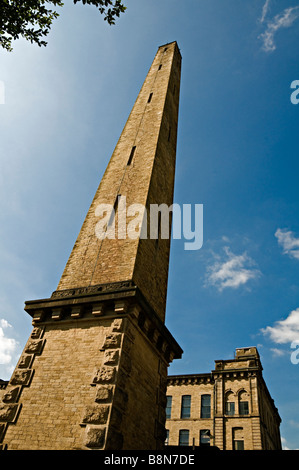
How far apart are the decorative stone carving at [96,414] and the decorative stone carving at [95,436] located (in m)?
0.15

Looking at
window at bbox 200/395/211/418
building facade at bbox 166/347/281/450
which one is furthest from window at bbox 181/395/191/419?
window at bbox 200/395/211/418

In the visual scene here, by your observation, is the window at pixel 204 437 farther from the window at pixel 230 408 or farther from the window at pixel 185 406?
the window at pixel 230 408

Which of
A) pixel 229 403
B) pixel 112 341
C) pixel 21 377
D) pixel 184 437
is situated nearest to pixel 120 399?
pixel 112 341

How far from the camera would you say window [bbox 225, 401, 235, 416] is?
1156 inches

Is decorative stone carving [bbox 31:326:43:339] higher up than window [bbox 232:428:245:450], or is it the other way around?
window [bbox 232:428:245:450]

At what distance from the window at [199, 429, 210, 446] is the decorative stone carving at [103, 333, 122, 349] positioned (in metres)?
24.8

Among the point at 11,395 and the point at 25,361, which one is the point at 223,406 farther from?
the point at 11,395

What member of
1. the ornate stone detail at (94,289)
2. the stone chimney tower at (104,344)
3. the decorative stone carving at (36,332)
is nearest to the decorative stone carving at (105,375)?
the stone chimney tower at (104,344)

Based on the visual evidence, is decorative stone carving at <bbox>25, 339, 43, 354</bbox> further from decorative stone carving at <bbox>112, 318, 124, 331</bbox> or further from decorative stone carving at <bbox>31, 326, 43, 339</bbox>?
decorative stone carving at <bbox>112, 318, 124, 331</bbox>

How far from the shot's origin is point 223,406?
29.9m

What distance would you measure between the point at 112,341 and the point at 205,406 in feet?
85.2

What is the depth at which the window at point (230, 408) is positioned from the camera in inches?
1156
